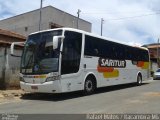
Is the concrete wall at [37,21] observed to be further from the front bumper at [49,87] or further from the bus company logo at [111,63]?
the front bumper at [49,87]

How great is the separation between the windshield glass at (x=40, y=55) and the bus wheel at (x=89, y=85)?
2.71 metres

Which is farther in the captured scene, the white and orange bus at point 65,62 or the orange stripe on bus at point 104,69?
the orange stripe on bus at point 104,69

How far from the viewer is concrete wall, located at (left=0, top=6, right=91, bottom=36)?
139ft

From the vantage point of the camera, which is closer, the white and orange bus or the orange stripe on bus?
the white and orange bus

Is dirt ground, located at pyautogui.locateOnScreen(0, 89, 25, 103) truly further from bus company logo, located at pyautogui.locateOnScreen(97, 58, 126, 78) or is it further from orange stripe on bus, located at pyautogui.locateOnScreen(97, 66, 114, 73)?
bus company logo, located at pyautogui.locateOnScreen(97, 58, 126, 78)

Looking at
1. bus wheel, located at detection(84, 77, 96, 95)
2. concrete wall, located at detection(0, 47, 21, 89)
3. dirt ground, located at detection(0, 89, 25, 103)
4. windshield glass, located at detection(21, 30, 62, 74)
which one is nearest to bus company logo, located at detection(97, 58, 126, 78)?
bus wheel, located at detection(84, 77, 96, 95)

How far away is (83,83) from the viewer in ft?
53.2

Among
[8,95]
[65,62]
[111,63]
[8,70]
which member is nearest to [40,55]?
[65,62]

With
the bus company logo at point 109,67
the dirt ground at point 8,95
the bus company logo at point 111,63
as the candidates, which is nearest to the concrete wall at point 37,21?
the bus company logo at point 111,63

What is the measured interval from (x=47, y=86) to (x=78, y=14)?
3395 cm

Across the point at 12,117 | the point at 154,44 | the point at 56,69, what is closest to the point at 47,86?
the point at 56,69

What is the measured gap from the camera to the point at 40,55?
49.1ft

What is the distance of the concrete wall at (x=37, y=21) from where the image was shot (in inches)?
1668

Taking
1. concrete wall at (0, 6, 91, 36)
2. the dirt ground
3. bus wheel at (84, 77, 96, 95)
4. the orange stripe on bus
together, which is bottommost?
the dirt ground
